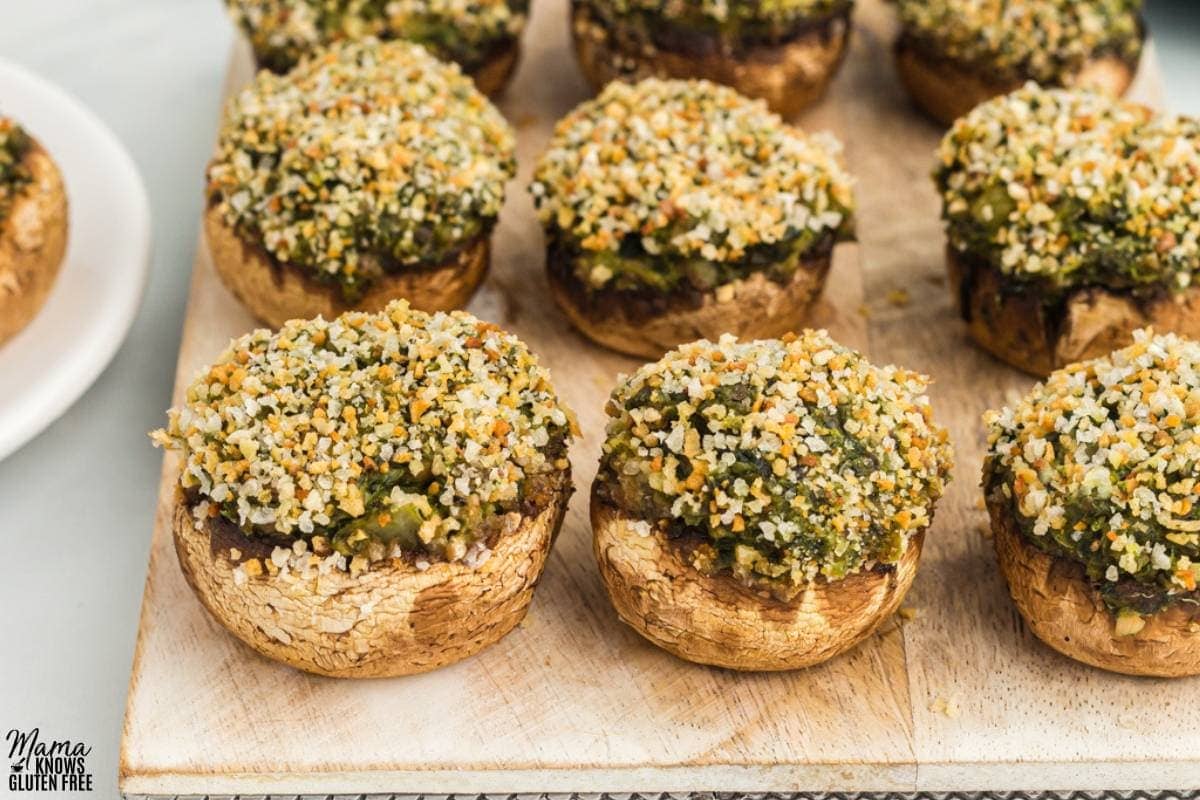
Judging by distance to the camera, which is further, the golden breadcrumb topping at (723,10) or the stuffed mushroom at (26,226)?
the golden breadcrumb topping at (723,10)

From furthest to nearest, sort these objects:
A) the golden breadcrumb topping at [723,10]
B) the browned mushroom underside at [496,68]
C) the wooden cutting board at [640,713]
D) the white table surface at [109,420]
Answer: the browned mushroom underside at [496,68] < the golden breadcrumb topping at [723,10] < the white table surface at [109,420] < the wooden cutting board at [640,713]

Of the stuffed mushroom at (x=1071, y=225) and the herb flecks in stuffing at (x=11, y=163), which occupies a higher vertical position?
the stuffed mushroom at (x=1071, y=225)

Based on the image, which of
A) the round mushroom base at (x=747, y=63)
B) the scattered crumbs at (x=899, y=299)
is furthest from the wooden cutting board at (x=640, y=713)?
the round mushroom base at (x=747, y=63)

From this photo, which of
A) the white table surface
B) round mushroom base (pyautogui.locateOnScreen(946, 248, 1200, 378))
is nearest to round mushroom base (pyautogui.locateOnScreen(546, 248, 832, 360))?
round mushroom base (pyautogui.locateOnScreen(946, 248, 1200, 378))

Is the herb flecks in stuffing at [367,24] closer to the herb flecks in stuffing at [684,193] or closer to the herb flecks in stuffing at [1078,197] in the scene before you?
the herb flecks in stuffing at [684,193]

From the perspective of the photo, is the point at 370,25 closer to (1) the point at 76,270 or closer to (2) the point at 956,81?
(1) the point at 76,270

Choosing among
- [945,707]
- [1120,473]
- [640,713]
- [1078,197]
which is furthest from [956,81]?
[640,713]

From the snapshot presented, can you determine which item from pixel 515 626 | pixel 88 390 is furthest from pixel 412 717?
pixel 88 390

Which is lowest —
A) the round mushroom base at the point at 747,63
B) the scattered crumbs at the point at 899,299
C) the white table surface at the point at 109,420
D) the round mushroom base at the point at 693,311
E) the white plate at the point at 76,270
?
the white table surface at the point at 109,420
